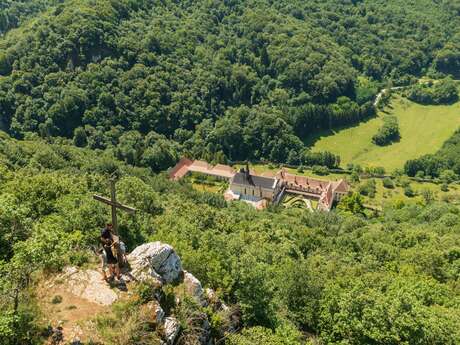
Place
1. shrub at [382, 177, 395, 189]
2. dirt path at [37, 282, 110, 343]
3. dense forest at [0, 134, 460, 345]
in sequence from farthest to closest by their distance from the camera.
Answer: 1. shrub at [382, 177, 395, 189]
2. dense forest at [0, 134, 460, 345]
3. dirt path at [37, 282, 110, 343]

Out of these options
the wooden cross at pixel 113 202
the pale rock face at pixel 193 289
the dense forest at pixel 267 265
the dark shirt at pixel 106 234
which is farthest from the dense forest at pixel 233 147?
the wooden cross at pixel 113 202

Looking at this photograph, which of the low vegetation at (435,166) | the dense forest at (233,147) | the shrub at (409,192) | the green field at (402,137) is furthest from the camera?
the green field at (402,137)

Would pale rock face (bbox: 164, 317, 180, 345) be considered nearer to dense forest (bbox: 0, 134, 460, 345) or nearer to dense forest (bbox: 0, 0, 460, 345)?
dense forest (bbox: 0, 0, 460, 345)

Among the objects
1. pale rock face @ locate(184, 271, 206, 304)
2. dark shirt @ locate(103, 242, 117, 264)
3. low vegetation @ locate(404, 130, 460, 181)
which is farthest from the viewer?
low vegetation @ locate(404, 130, 460, 181)

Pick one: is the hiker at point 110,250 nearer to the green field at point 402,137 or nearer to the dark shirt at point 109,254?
the dark shirt at point 109,254

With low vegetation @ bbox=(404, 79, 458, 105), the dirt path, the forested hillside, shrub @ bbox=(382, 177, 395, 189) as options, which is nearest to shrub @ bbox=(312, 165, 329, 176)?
the forested hillside

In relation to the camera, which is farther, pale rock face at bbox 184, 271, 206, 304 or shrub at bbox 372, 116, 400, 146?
shrub at bbox 372, 116, 400, 146
